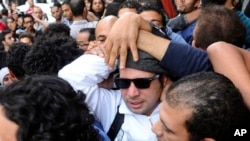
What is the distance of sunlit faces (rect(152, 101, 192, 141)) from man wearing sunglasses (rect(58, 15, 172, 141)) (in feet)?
1.06

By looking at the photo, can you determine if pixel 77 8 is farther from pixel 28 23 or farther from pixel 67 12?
pixel 28 23

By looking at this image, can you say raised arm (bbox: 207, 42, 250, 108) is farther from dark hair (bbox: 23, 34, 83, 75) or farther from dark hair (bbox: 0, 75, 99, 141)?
dark hair (bbox: 23, 34, 83, 75)

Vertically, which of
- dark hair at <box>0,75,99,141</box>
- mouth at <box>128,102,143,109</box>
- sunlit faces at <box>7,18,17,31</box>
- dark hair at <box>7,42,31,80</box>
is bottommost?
sunlit faces at <box>7,18,17,31</box>

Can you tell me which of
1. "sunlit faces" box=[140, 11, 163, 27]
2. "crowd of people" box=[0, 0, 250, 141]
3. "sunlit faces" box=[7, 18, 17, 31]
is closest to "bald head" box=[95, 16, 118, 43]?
"crowd of people" box=[0, 0, 250, 141]

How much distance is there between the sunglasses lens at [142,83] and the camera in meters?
1.71

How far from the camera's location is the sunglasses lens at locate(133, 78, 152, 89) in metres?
1.71

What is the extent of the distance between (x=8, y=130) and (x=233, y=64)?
849 millimetres

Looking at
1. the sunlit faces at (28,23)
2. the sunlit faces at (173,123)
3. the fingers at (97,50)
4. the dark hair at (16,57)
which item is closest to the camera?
the sunlit faces at (173,123)

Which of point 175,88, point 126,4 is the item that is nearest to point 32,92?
point 175,88

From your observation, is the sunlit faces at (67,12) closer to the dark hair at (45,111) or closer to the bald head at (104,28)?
the bald head at (104,28)

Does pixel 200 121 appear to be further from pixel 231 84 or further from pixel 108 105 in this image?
pixel 108 105

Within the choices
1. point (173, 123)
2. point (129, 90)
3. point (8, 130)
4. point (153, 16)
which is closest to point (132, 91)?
point (129, 90)

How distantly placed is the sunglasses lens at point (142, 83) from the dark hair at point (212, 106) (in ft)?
1.21

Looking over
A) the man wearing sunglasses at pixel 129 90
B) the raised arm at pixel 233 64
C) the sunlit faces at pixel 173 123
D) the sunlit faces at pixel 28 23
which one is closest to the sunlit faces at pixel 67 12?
the sunlit faces at pixel 28 23
